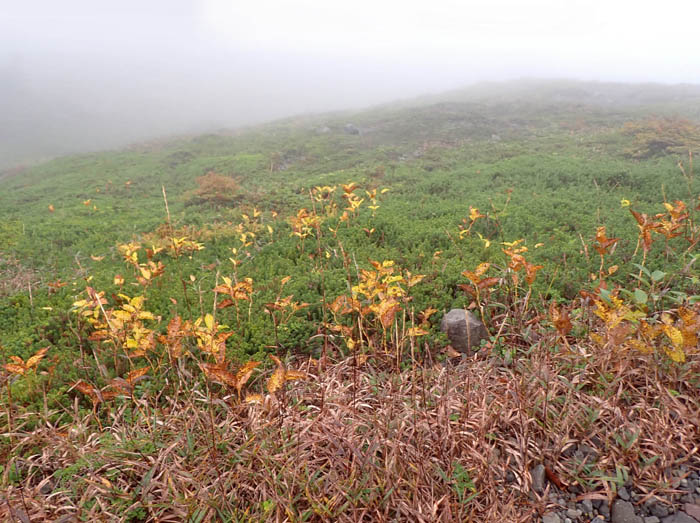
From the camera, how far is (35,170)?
1059 inches

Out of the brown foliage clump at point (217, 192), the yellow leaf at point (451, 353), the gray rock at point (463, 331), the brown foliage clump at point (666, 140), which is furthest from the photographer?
the brown foliage clump at point (666, 140)

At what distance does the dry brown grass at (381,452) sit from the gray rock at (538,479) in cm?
6

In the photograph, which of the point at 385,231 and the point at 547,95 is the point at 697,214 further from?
the point at 547,95

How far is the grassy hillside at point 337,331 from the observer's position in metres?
2.55

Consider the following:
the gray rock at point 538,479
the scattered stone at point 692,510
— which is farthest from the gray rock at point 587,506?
the scattered stone at point 692,510

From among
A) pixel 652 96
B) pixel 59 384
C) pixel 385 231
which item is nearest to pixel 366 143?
pixel 385 231

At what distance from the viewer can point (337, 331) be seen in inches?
182

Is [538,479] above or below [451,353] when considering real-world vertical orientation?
above

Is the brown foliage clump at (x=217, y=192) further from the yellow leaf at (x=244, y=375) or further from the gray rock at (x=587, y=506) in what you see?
the gray rock at (x=587, y=506)

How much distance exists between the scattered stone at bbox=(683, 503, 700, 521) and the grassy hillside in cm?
20

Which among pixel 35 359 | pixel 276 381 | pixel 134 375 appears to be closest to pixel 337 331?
pixel 276 381

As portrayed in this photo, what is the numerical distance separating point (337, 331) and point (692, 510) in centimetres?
328

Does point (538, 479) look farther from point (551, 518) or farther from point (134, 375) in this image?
point (134, 375)

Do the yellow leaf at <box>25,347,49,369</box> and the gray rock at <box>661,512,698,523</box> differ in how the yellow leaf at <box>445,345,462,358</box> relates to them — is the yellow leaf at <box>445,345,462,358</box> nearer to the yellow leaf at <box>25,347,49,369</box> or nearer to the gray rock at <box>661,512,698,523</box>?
the gray rock at <box>661,512,698,523</box>
